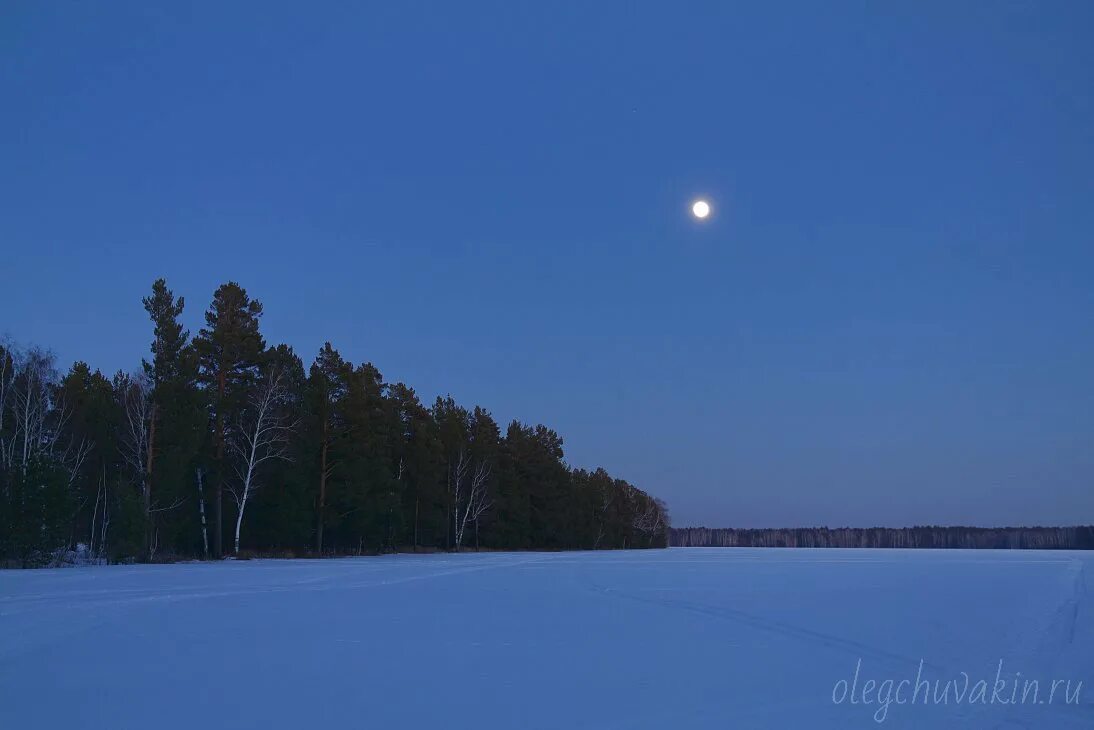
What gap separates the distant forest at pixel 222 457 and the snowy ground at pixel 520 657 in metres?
16.8

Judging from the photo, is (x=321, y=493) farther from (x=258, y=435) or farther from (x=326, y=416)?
(x=258, y=435)

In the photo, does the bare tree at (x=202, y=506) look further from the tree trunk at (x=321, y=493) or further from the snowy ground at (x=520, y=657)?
the snowy ground at (x=520, y=657)

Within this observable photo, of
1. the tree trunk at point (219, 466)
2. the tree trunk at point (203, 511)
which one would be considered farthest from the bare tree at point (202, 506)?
the tree trunk at point (219, 466)

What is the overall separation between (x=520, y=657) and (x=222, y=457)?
105ft

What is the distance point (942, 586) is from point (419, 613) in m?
13.3

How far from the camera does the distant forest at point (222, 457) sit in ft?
100

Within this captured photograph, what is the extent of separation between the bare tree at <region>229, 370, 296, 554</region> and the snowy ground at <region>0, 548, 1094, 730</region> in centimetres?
2027

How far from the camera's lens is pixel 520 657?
887 cm

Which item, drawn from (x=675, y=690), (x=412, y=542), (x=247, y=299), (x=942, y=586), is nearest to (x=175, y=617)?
(x=675, y=690)

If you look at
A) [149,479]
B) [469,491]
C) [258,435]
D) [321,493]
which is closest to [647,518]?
[469,491]

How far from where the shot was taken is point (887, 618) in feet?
40.8

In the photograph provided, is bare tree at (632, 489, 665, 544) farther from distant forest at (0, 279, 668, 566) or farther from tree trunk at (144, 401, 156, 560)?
tree trunk at (144, 401, 156, 560)

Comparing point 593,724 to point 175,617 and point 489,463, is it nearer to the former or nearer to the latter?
point 175,617

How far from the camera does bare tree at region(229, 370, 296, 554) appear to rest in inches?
1451
